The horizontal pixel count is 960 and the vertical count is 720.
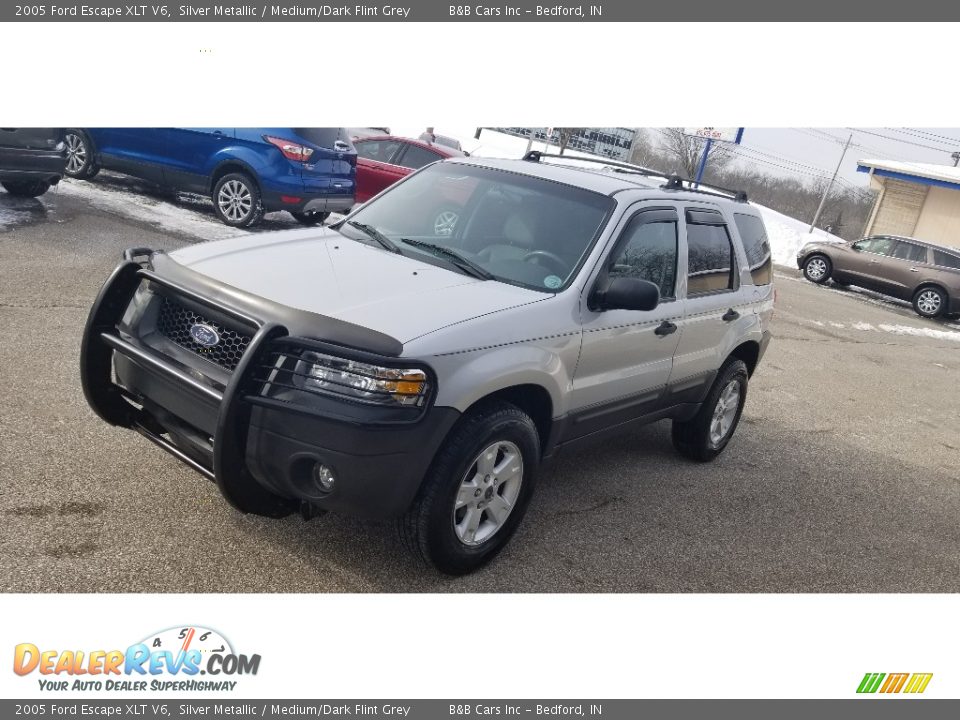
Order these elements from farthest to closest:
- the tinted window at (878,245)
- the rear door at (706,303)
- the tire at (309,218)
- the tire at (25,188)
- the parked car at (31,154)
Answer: the tinted window at (878,245) < the tire at (309,218) < the tire at (25,188) < the parked car at (31,154) < the rear door at (706,303)

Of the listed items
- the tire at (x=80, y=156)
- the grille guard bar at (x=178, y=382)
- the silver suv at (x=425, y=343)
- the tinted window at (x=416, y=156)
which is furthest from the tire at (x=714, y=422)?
the tire at (x=80, y=156)

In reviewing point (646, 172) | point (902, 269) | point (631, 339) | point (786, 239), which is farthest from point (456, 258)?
point (786, 239)

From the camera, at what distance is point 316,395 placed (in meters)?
3.15

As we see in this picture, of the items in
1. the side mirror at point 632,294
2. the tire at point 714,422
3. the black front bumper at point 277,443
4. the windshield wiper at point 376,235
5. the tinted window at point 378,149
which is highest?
the side mirror at point 632,294

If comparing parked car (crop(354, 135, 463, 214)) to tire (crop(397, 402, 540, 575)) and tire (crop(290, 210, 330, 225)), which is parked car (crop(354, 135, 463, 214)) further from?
tire (crop(397, 402, 540, 575))

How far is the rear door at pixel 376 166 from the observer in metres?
13.4

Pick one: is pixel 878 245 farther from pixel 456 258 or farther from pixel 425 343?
pixel 425 343

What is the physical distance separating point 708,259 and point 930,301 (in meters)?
15.5

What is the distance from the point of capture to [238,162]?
10.7m

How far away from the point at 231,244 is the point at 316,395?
139cm

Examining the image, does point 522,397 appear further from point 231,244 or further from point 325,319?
point 231,244

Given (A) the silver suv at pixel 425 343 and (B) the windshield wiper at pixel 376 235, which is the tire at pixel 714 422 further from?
(B) the windshield wiper at pixel 376 235

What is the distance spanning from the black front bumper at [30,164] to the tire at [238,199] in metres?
1.98

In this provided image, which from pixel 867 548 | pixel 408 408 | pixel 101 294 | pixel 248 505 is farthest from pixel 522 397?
pixel 867 548
